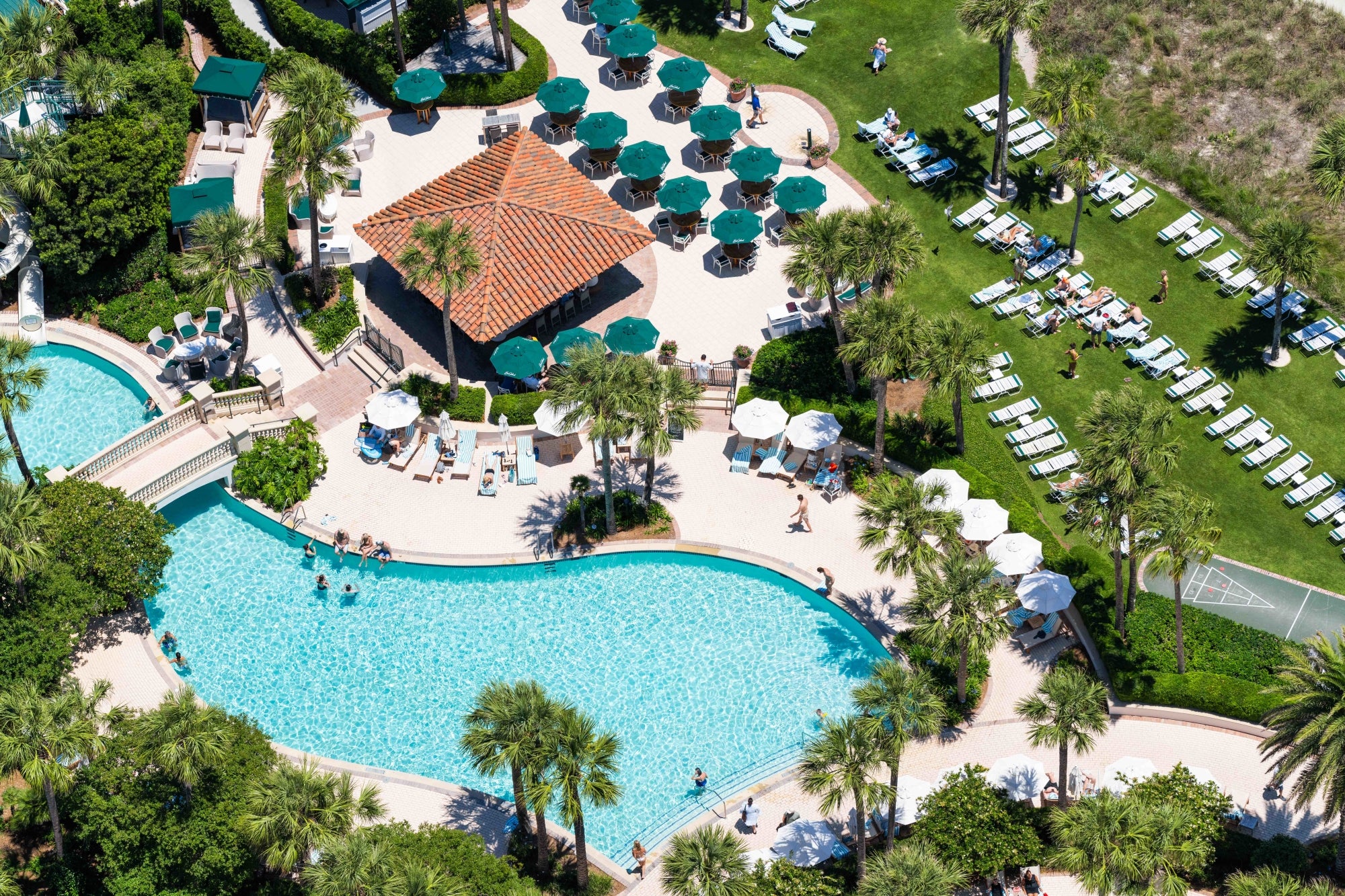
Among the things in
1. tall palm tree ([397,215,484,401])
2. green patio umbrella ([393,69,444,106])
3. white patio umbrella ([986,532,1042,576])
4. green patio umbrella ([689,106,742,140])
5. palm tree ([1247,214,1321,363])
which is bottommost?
white patio umbrella ([986,532,1042,576])

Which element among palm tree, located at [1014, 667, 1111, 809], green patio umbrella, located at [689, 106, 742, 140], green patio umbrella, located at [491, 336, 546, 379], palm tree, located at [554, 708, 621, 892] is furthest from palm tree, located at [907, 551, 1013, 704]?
green patio umbrella, located at [689, 106, 742, 140]

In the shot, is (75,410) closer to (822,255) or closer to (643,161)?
(643,161)

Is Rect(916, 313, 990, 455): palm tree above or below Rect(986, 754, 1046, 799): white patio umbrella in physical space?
above

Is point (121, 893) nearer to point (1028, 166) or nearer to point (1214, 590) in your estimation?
point (1214, 590)

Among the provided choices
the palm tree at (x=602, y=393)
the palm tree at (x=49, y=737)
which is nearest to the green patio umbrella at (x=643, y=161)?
the palm tree at (x=602, y=393)

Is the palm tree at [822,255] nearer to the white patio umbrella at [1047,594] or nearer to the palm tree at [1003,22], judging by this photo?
the white patio umbrella at [1047,594]

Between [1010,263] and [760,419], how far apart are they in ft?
50.1

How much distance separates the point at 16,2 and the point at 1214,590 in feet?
210

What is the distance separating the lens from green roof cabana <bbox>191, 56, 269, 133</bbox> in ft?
250

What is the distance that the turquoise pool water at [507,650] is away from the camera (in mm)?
56969

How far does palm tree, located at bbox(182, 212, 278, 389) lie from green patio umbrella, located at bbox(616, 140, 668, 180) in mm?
16795

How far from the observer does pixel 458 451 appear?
213 ft

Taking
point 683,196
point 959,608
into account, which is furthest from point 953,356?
point 683,196

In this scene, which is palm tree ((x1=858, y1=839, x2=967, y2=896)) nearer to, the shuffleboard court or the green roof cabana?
the shuffleboard court
